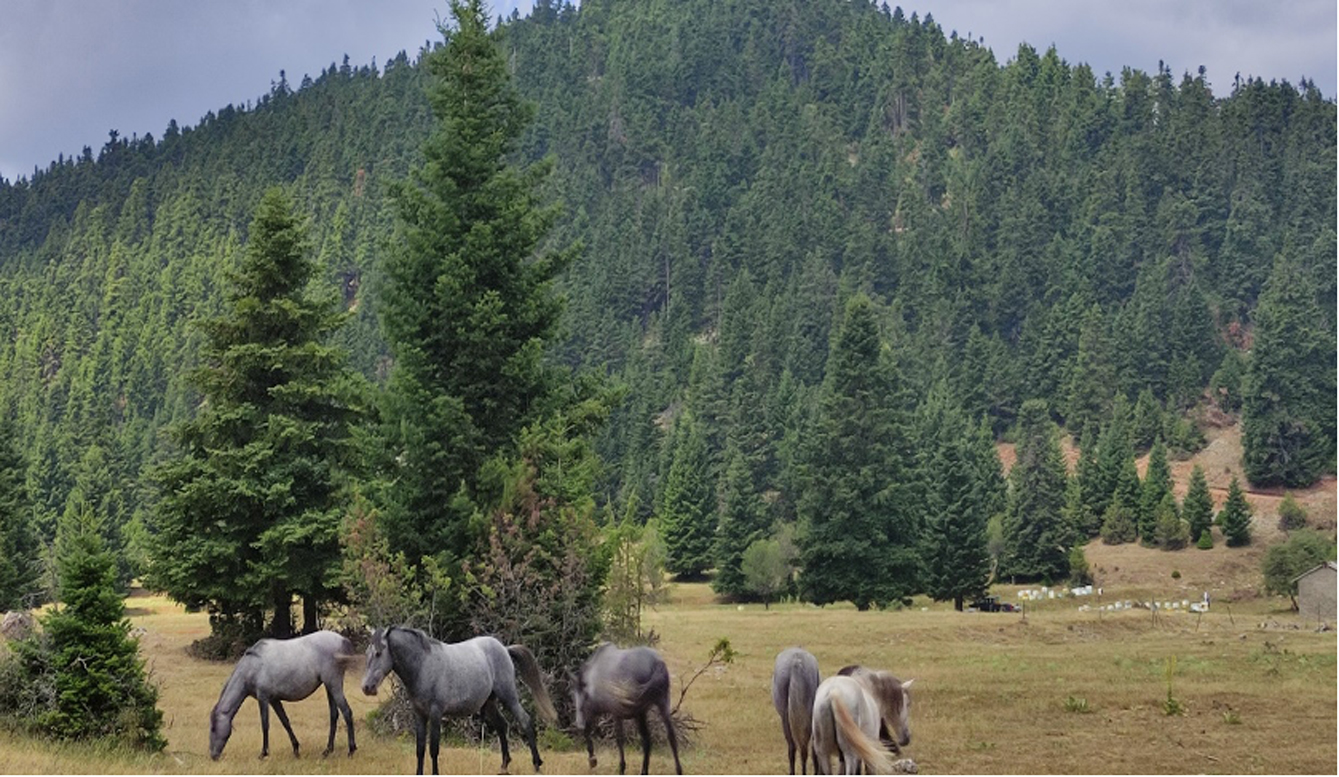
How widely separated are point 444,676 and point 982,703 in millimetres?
18383

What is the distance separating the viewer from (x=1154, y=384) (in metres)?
168

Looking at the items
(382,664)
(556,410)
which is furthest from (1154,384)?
(382,664)

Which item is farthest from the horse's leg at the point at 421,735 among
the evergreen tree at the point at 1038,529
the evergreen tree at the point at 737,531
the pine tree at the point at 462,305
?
the evergreen tree at the point at 1038,529

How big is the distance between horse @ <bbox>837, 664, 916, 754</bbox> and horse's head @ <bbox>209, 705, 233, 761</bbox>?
921 cm

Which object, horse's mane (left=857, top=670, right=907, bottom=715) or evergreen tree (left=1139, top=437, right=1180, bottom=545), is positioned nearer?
horse's mane (left=857, top=670, right=907, bottom=715)

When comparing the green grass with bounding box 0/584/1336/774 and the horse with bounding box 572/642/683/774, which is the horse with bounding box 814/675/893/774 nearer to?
the horse with bounding box 572/642/683/774

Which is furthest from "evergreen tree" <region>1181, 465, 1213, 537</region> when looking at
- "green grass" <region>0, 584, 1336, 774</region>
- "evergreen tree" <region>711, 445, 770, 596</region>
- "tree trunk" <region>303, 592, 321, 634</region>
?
"tree trunk" <region>303, 592, 321, 634</region>

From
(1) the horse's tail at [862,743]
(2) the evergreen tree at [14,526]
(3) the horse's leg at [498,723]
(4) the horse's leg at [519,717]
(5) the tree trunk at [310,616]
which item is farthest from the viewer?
(2) the evergreen tree at [14,526]

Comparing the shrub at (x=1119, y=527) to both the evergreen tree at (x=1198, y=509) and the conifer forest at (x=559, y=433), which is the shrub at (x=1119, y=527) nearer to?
the conifer forest at (x=559, y=433)

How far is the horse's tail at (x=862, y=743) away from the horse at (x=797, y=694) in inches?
65.0

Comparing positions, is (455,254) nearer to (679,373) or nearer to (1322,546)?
(1322,546)

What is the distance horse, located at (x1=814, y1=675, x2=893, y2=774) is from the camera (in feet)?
48.4

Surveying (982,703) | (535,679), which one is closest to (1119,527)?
(982,703)

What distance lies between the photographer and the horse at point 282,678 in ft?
62.1
